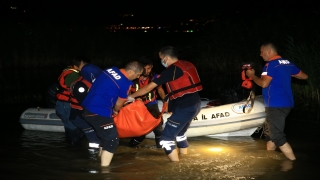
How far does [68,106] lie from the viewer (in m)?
9.02

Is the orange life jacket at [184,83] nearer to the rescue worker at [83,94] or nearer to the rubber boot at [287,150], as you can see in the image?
the rescue worker at [83,94]

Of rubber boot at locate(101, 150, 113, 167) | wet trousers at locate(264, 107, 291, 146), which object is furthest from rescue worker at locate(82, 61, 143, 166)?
wet trousers at locate(264, 107, 291, 146)

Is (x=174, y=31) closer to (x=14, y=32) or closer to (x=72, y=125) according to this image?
(x=14, y=32)

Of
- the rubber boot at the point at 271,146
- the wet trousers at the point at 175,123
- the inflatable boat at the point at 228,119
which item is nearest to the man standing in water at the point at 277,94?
the rubber boot at the point at 271,146

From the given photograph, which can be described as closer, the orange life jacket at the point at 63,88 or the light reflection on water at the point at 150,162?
the light reflection on water at the point at 150,162

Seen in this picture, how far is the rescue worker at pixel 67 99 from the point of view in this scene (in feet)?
28.9

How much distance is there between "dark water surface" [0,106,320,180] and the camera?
713 centimetres

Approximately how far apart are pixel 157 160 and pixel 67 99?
1.91 meters

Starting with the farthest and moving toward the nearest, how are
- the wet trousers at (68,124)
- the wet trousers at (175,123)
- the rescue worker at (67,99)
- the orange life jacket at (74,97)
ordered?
the wet trousers at (68,124), the rescue worker at (67,99), the orange life jacket at (74,97), the wet trousers at (175,123)

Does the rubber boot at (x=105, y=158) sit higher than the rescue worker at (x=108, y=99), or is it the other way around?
the rescue worker at (x=108, y=99)

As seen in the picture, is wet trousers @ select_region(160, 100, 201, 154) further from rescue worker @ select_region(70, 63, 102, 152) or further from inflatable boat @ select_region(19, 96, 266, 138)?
inflatable boat @ select_region(19, 96, 266, 138)

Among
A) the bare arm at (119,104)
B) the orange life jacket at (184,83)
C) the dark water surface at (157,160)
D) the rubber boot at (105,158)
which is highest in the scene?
the orange life jacket at (184,83)

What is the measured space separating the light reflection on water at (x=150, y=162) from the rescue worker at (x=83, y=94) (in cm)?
29

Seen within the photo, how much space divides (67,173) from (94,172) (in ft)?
1.13
